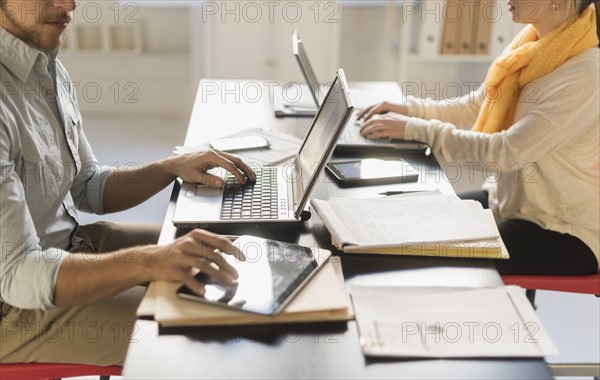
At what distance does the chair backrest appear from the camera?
1.73m

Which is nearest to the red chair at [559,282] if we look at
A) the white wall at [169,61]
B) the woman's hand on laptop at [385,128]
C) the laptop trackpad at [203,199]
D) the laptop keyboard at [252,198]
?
the woman's hand on laptop at [385,128]

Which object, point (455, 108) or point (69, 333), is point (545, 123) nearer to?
point (455, 108)

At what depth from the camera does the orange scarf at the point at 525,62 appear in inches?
72.3

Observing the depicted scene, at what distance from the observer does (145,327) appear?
1.09 meters

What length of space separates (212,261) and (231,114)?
1045mm

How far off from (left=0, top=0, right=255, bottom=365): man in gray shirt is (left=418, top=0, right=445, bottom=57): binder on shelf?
7.37 ft

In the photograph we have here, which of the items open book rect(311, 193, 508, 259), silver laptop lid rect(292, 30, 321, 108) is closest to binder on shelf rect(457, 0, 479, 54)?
silver laptop lid rect(292, 30, 321, 108)

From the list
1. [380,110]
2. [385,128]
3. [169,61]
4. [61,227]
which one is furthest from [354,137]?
[169,61]

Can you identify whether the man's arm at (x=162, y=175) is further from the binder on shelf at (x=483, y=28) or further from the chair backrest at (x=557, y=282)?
the binder on shelf at (x=483, y=28)

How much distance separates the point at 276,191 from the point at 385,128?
0.50 m

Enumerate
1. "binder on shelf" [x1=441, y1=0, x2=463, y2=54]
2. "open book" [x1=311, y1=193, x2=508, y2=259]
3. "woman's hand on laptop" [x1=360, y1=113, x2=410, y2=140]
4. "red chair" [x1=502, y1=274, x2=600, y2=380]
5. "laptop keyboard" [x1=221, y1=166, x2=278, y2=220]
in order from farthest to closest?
"binder on shelf" [x1=441, y1=0, x2=463, y2=54]
"woman's hand on laptop" [x1=360, y1=113, x2=410, y2=140]
"red chair" [x1=502, y1=274, x2=600, y2=380]
"laptop keyboard" [x1=221, y1=166, x2=278, y2=220]
"open book" [x1=311, y1=193, x2=508, y2=259]

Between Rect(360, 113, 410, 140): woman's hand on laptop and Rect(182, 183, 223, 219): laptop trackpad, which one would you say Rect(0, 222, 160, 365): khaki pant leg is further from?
Rect(360, 113, 410, 140): woman's hand on laptop

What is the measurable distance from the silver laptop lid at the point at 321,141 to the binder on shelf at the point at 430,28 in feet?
6.89

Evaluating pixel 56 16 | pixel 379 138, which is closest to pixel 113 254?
pixel 56 16
